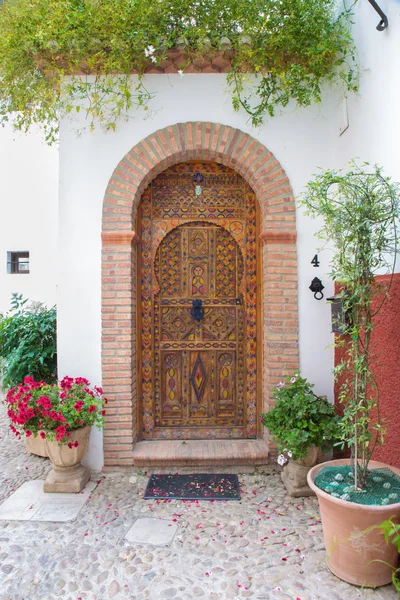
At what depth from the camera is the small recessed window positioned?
313 inches

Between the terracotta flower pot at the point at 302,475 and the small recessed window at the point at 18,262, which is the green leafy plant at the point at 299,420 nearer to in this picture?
the terracotta flower pot at the point at 302,475

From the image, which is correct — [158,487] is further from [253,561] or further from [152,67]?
[152,67]

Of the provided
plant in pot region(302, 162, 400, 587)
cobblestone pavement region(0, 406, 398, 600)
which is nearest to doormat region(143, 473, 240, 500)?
cobblestone pavement region(0, 406, 398, 600)

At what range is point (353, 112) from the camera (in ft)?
11.5

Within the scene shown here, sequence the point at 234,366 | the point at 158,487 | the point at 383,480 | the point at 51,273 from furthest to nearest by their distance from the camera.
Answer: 1. the point at 51,273
2. the point at 234,366
3. the point at 158,487
4. the point at 383,480

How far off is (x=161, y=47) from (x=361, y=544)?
392 cm

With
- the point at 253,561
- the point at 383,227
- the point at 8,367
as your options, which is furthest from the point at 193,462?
the point at 383,227

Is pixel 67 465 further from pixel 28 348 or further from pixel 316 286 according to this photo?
pixel 316 286

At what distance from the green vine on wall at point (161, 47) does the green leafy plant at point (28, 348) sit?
2200 mm

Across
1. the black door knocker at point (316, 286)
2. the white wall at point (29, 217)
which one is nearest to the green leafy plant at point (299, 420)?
the black door knocker at point (316, 286)

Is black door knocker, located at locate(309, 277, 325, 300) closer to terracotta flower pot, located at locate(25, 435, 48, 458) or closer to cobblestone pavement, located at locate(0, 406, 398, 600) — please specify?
cobblestone pavement, located at locate(0, 406, 398, 600)

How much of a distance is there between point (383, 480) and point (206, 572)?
47.3 inches

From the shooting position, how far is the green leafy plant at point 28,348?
4289 millimetres

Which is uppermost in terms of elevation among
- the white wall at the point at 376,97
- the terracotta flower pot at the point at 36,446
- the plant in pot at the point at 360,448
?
the white wall at the point at 376,97
